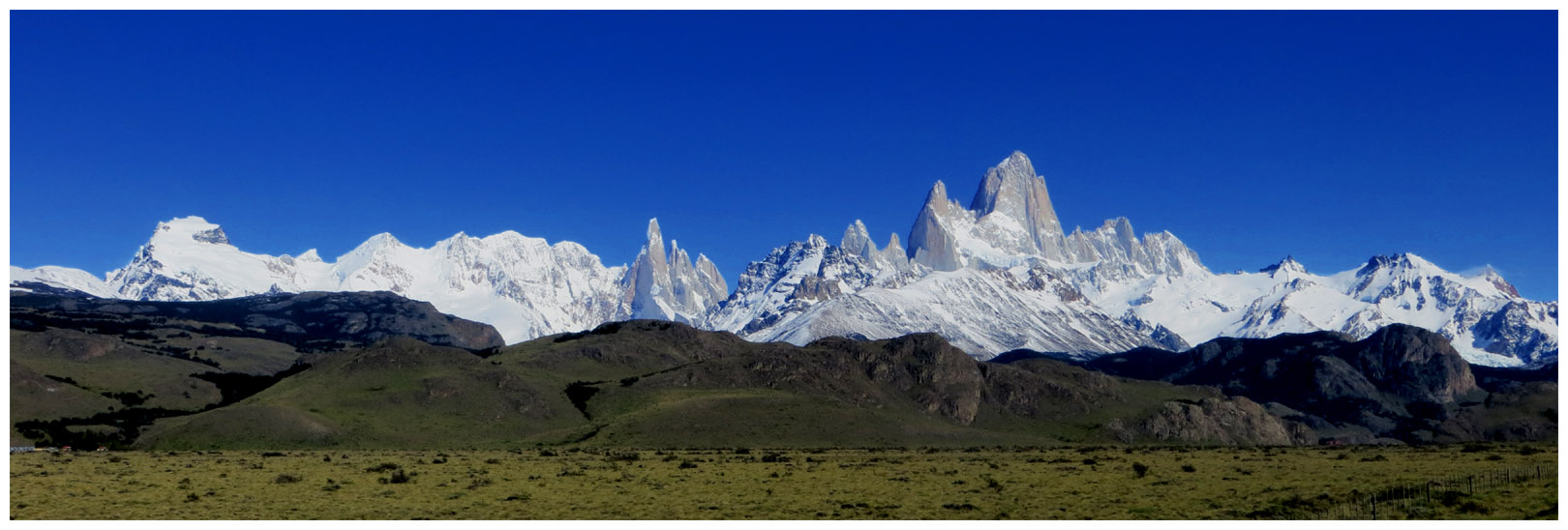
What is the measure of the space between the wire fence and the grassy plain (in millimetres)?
508

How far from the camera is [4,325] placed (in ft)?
266

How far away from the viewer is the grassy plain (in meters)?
85.4

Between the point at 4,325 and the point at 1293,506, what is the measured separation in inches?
3154

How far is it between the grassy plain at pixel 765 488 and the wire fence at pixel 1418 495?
0.51 meters

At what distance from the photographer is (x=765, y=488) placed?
10500 cm

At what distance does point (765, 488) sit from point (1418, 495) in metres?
45.9

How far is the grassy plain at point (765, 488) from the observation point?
85.4 m

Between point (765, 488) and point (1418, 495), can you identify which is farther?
point (765, 488)

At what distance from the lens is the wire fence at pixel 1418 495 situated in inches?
3150

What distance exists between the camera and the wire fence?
262 feet

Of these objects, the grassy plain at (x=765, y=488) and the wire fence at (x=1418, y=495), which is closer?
the wire fence at (x=1418, y=495)

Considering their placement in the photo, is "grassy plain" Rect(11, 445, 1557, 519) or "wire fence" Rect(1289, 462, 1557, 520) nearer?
"wire fence" Rect(1289, 462, 1557, 520)
